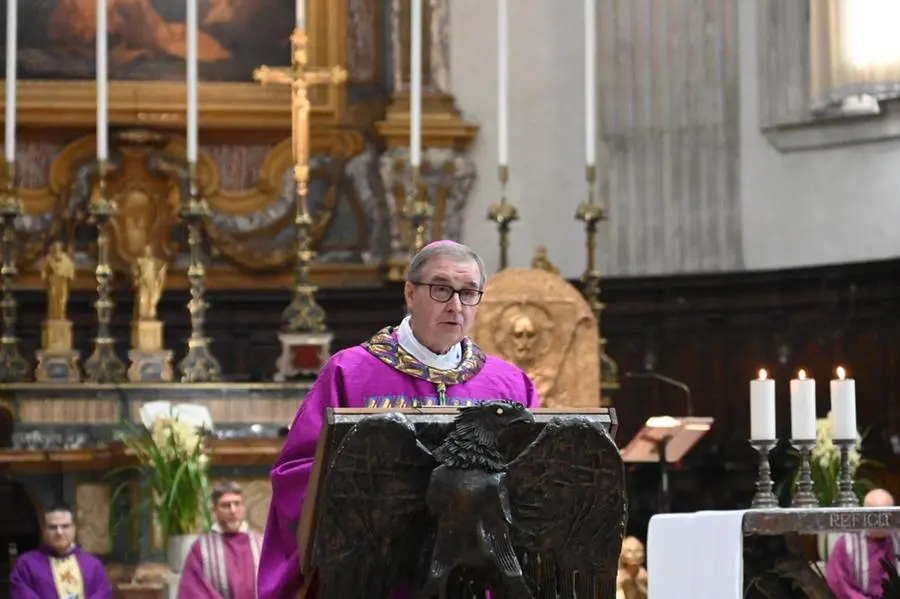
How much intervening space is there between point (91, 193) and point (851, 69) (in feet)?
14.1

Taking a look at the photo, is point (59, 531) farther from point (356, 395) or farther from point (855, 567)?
point (356, 395)

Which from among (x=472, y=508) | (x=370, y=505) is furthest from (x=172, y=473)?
(x=472, y=508)

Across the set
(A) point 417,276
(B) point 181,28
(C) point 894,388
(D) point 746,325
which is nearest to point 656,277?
(D) point 746,325

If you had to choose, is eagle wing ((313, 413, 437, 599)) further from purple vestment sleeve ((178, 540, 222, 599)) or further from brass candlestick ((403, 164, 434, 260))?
brass candlestick ((403, 164, 434, 260))

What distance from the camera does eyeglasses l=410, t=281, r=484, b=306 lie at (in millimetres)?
4379

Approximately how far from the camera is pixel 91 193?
11172mm

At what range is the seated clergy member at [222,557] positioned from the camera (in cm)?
812

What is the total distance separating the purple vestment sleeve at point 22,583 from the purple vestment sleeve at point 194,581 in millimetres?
798

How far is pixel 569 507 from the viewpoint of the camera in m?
4.00

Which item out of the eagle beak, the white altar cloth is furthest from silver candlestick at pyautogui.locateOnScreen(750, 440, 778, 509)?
the eagle beak

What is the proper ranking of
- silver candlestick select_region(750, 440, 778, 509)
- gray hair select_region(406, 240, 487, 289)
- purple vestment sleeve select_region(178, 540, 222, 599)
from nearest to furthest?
gray hair select_region(406, 240, 487, 289) → silver candlestick select_region(750, 440, 778, 509) → purple vestment sleeve select_region(178, 540, 222, 599)

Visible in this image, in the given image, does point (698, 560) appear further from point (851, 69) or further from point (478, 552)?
point (851, 69)

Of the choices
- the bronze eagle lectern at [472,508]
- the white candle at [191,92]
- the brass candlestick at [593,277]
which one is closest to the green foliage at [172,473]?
the white candle at [191,92]

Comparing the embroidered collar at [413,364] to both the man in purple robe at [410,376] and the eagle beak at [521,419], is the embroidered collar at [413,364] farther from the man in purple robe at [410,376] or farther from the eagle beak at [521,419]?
the eagle beak at [521,419]
